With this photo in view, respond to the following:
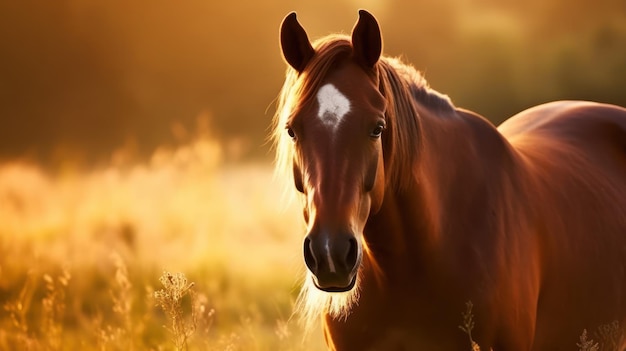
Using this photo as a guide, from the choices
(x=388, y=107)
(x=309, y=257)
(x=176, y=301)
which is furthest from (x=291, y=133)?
(x=176, y=301)

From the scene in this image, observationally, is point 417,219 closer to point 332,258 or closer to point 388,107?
point 388,107

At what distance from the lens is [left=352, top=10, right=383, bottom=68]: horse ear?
398 centimetres

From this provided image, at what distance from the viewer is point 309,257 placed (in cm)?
349

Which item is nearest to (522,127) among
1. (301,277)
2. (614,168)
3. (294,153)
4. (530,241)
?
(614,168)

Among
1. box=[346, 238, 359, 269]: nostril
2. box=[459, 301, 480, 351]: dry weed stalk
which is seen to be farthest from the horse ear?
box=[459, 301, 480, 351]: dry weed stalk

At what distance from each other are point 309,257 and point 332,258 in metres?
0.10

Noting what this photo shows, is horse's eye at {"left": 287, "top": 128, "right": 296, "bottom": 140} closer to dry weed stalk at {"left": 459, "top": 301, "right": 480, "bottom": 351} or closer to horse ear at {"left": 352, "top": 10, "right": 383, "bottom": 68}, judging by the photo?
horse ear at {"left": 352, "top": 10, "right": 383, "bottom": 68}

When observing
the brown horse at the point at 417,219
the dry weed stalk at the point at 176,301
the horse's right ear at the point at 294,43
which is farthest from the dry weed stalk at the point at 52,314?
the horse's right ear at the point at 294,43

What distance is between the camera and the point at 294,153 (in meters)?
3.87

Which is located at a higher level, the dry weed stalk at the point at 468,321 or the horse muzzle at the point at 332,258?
the horse muzzle at the point at 332,258

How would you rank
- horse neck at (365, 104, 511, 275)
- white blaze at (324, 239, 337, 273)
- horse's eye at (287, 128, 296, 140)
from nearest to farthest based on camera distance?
white blaze at (324, 239, 337, 273) < horse's eye at (287, 128, 296, 140) < horse neck at (365, 104, 511, 275)

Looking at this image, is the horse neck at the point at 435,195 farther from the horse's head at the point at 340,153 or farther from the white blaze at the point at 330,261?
the white blaze at the point at 330,261

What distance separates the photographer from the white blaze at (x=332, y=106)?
3.68 m

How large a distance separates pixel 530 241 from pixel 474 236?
1.51 ft
